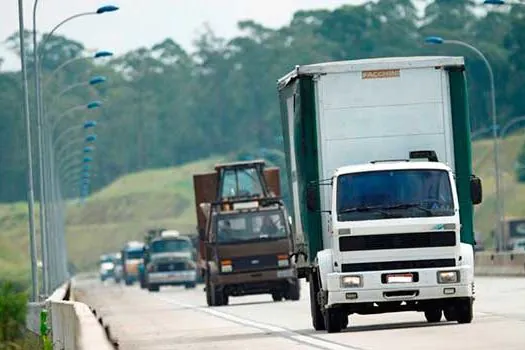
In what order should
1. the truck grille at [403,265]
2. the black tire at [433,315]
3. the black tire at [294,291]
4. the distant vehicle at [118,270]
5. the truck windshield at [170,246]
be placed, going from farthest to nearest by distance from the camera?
the distant vehicle at [118,270] < the truck windshield at [170,246] < the black tire at [294,291] < the black tire at [433,315] < the truck grille at [403,265]

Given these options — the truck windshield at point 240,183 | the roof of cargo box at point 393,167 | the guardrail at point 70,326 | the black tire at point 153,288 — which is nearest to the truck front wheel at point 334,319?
the roof of cargo box at point 393,167

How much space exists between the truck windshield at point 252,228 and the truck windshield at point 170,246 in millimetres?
37300

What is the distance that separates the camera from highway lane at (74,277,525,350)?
25156 millimetres

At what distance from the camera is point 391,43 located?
199125 mm

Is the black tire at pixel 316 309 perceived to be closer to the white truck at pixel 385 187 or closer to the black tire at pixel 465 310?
the white truck at pixel 385 187

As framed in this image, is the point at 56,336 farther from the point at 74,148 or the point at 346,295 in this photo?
the point at 74,148

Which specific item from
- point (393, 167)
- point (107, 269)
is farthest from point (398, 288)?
point (107, 269)

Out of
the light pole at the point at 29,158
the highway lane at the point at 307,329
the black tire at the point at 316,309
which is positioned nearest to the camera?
the highway lane at the point at 307,329

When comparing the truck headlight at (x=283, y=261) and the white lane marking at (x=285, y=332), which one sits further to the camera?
the truck headlight at (x=283, y=261)

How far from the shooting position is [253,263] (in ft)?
160

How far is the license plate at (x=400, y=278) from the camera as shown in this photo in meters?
27.8

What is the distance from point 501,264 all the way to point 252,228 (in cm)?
1256

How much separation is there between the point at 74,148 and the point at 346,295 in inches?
6058

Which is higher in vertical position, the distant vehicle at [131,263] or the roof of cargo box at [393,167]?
the roof of cargo box at [393,167]
